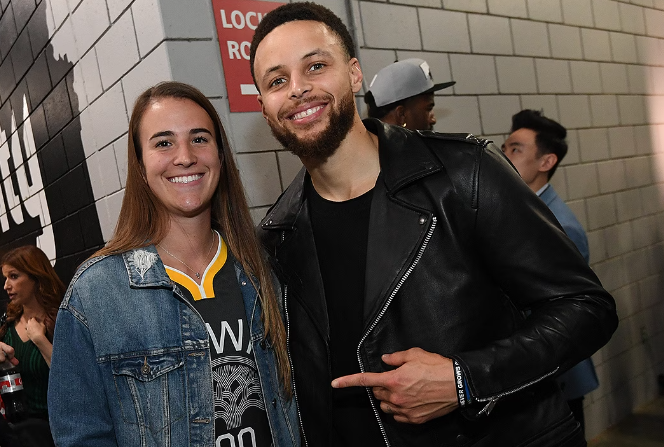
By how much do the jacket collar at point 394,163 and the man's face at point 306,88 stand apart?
121 millimetres

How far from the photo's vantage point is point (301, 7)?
1.79m

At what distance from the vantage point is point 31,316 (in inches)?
152

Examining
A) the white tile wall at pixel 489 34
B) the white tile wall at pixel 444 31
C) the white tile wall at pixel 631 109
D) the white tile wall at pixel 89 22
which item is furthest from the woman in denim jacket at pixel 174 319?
the white tile wall at pixel 631 109

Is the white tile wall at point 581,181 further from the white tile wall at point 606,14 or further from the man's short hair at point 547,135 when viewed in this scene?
the white tile wall at point 606,14

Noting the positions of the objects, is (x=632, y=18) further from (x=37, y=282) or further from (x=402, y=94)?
(x=37, y=282)

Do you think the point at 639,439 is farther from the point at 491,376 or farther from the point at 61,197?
the point at 61,197

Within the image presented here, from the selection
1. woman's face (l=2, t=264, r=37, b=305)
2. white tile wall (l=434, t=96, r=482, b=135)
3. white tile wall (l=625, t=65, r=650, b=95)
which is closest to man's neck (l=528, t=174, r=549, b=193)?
white tile wall (l=434, t=96, r=482, b=135)

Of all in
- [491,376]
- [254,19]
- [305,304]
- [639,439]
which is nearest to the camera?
[491,376]

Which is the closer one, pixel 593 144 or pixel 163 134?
pixel 163 134

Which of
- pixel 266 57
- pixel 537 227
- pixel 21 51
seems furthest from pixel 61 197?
pixel 537 227

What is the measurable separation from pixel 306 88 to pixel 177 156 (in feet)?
1.43

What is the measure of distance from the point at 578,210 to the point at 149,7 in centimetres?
345

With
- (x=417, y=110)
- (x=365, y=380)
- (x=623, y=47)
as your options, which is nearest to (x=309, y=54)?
(x=365, y=380)

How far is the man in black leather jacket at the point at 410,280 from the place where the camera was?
1411 mm
